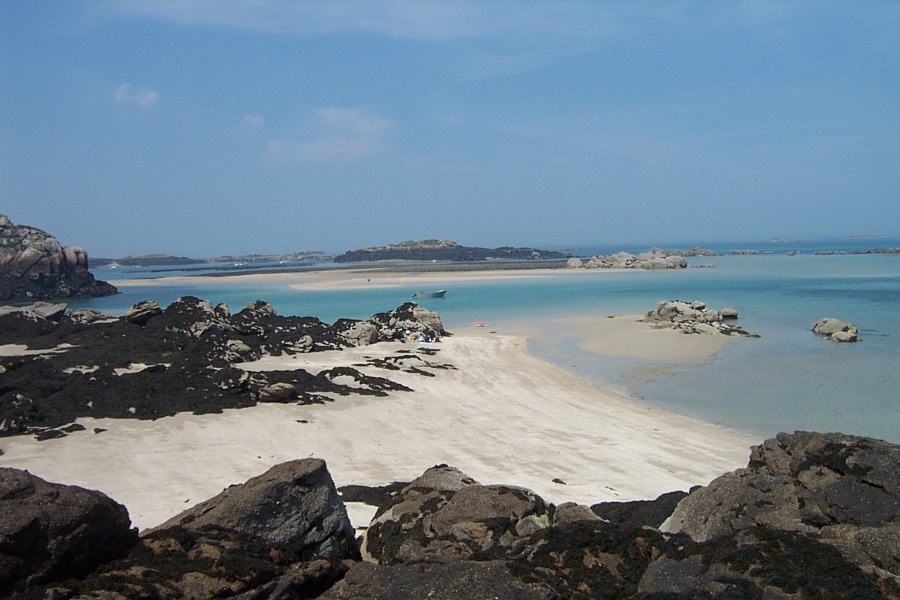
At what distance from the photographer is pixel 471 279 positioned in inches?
3351

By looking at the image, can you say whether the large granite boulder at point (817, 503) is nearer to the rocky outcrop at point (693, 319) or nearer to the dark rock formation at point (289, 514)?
the dark rock formation at point (289, 514)

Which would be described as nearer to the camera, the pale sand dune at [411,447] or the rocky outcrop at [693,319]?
Result: the pale sand dune at [411,447]

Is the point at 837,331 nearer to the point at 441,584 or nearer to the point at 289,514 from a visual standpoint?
the point at 289,514

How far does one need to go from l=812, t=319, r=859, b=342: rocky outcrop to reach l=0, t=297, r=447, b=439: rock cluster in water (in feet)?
59.4

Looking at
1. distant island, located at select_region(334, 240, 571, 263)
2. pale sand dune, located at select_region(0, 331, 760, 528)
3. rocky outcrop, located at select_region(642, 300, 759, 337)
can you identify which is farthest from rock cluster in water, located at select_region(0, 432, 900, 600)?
distant island, located at select_region(334, 240, 571, 263)

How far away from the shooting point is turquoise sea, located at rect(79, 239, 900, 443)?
17094 millimetres

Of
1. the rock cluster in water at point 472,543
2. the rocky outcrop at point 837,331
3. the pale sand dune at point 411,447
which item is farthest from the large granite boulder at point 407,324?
the rock cluster in water at point 472,543

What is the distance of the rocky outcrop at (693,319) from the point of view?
32.3 meters

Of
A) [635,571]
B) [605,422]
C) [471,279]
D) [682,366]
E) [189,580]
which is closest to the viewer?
[189,580]

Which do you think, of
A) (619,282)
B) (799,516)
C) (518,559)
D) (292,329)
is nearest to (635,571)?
(518,559)

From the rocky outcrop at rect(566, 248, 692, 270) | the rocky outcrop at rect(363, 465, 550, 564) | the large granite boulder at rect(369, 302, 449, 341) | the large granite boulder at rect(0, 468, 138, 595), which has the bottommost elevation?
the large granite boulder at rect(369, 302, 449, 341)

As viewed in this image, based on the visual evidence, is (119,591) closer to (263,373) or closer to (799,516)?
(799,516)

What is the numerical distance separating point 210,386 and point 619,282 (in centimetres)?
6380

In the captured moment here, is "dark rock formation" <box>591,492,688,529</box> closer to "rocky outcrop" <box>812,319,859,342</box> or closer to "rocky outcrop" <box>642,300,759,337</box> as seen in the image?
"rocky outcrop" <box>812,319,859,342</box>
